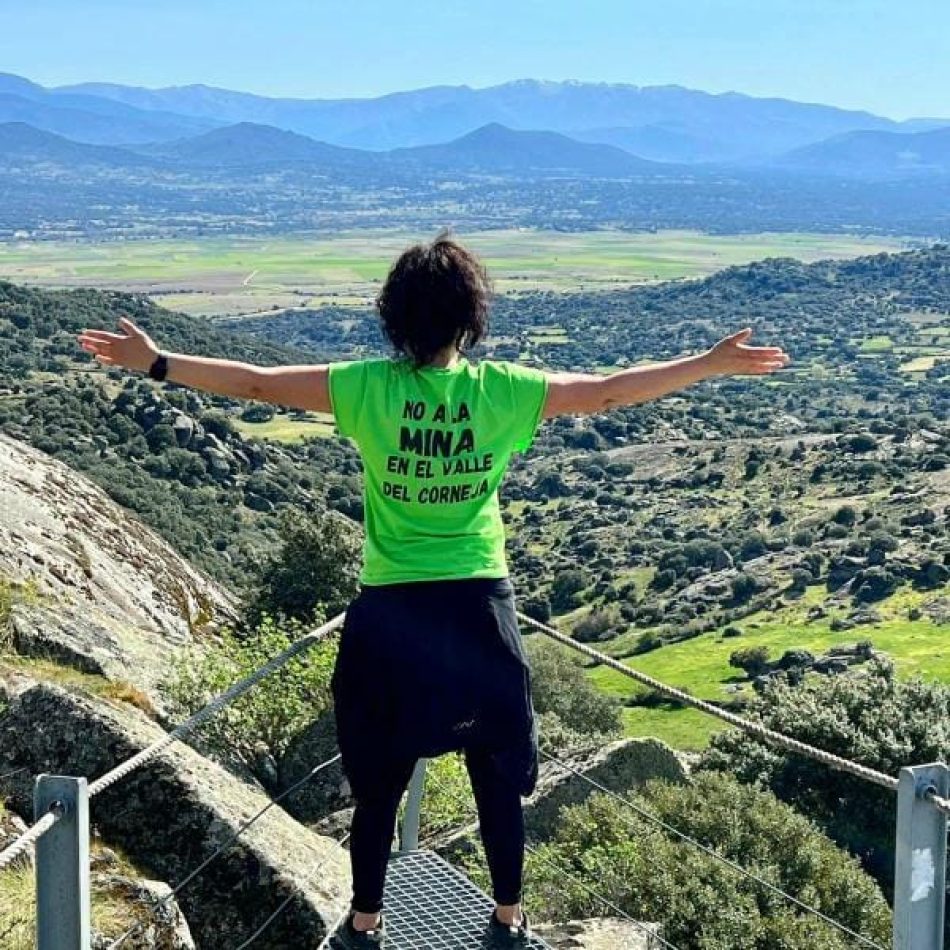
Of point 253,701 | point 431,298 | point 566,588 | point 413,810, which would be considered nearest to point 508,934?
point 413,810

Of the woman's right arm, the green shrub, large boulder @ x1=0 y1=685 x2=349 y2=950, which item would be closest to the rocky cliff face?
the green shrub

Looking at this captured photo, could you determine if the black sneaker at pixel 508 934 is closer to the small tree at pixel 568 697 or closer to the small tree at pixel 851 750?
the small tree at pixel 851 750

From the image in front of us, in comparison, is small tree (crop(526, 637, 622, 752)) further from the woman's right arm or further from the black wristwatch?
the black wristwatch

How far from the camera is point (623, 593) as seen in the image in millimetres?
73562

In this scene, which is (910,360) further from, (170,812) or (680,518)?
(170,812)

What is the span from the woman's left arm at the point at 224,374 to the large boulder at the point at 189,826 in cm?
249

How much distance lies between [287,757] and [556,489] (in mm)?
94311

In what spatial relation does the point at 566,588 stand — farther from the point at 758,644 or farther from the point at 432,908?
the point at 432,908

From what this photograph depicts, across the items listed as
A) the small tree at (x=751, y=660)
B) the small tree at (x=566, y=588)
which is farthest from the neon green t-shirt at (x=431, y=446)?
the small tree at (x=566, y=588)

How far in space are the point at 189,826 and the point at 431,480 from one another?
297 centimetres

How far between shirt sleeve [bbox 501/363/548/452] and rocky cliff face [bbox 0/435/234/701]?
6.45m

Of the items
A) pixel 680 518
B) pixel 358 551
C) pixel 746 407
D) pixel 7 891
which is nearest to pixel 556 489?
pixel 680 518

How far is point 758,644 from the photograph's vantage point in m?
59.2

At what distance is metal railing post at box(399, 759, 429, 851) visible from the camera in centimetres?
622
